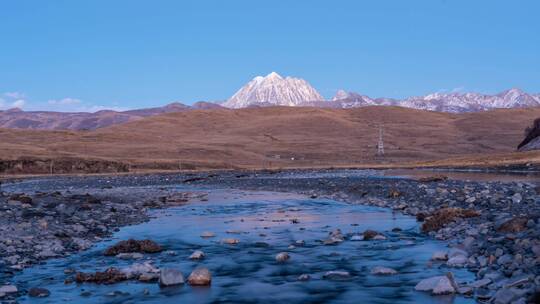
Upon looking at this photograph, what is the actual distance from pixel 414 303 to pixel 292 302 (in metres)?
2.20

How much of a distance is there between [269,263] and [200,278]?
2.69m

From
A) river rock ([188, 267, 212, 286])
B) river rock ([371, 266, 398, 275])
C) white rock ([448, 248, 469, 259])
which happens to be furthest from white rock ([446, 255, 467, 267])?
river rock ([188, 267, 212, 286])

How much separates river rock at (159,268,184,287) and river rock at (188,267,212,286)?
0.22 metres

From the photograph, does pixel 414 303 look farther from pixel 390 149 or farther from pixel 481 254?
pixel 390 149

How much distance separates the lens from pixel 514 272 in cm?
1222

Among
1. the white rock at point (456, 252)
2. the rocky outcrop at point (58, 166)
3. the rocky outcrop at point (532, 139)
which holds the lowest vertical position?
the white rock at point (456, 252)

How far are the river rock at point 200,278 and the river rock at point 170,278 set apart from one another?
0.71 ft

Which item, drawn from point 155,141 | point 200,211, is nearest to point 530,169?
point 200,211

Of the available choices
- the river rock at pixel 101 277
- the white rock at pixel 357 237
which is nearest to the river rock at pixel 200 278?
the river rock at pixel 101 277

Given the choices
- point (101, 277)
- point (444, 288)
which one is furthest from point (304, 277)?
point (101, 277)

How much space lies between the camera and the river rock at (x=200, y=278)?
43.7 ft

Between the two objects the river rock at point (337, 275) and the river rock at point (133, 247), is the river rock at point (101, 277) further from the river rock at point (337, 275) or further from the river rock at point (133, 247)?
the river rock at point (337, 275)

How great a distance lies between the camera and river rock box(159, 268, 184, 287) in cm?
1311

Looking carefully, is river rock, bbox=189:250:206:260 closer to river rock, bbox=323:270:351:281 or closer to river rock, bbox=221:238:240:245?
river rock, bbox=221:238:240:245
